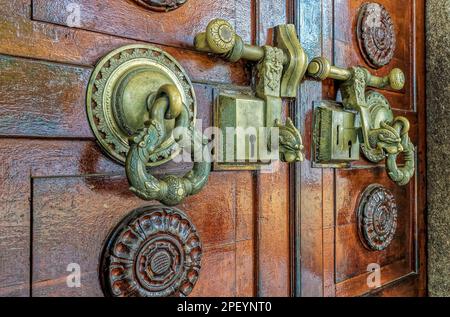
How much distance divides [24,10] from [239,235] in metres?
0.42

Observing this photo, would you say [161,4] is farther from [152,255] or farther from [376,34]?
[376,34]

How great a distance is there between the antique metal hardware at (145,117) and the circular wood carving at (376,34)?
429mm

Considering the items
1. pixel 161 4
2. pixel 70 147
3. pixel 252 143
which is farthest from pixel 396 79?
pixel 70 147

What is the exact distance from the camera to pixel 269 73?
2.14 feet

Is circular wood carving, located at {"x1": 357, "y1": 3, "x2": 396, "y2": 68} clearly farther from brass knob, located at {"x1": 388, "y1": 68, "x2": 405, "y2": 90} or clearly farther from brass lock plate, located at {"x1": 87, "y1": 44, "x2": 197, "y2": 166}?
brass lock plate, located at {"x1": 87, "y1": 44, "x2": 197, "y2": 166}

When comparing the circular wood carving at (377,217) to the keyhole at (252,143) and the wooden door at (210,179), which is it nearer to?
the wooden door at (210,179)

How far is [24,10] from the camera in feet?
1.48

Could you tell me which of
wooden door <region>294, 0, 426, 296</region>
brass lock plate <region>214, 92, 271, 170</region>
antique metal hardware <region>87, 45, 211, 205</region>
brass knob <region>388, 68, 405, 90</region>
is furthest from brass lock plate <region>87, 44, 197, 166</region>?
brass knob <region>388, 68, 405, 90</region>

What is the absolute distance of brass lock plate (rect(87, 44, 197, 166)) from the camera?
504mm

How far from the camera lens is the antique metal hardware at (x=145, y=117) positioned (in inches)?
17.9

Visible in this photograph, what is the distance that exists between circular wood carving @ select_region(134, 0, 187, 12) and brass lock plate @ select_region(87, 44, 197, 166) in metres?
0.05

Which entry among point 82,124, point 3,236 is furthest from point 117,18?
point 3,236

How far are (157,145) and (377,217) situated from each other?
0.57 m

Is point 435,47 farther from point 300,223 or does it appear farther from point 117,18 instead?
point 117,18
